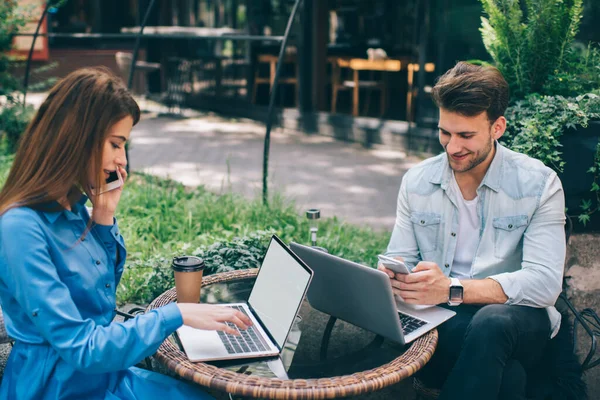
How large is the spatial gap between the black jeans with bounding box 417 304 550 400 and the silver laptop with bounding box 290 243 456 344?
0.35 ft

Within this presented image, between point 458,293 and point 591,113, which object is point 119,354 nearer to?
point 458,293

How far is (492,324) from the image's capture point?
2.08 meters

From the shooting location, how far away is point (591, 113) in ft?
10.0

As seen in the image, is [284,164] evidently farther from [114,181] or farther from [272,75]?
[114,181]

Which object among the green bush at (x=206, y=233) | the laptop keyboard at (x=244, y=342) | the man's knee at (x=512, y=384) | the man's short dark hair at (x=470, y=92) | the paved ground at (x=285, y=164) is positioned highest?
the man's short dark hair at (x=470, y=92)

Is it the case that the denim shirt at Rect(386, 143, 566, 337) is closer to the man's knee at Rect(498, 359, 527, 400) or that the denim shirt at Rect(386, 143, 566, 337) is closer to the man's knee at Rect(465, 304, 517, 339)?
the man's knee at Rect(465, 304, 517, 339)

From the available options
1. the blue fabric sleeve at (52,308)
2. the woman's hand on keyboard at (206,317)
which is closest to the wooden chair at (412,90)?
the woman's hand on keyboard at (206,317)

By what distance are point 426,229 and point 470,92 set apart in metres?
0.54

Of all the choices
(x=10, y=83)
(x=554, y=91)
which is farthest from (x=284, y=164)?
(x=554, y=91)

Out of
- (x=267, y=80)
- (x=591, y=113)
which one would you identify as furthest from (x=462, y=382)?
(x=267, y=80)

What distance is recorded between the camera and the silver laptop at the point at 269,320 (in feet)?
6.30

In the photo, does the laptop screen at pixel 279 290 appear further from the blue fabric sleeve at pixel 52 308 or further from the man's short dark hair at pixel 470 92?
the man's short dark hair at pixel 470 92

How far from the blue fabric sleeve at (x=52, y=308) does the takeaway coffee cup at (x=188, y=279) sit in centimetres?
48

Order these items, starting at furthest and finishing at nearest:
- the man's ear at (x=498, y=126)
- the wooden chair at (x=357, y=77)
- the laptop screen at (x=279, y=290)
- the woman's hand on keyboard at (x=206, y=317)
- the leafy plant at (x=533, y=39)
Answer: the wooden chair at (x=357, y=77), the leafy plant at (x=533, y=39), the man's ear at (x=498, y=126), the laptop screen at (x=279, y=290), the woman's hand on keyboard at (x=206, y=317)
